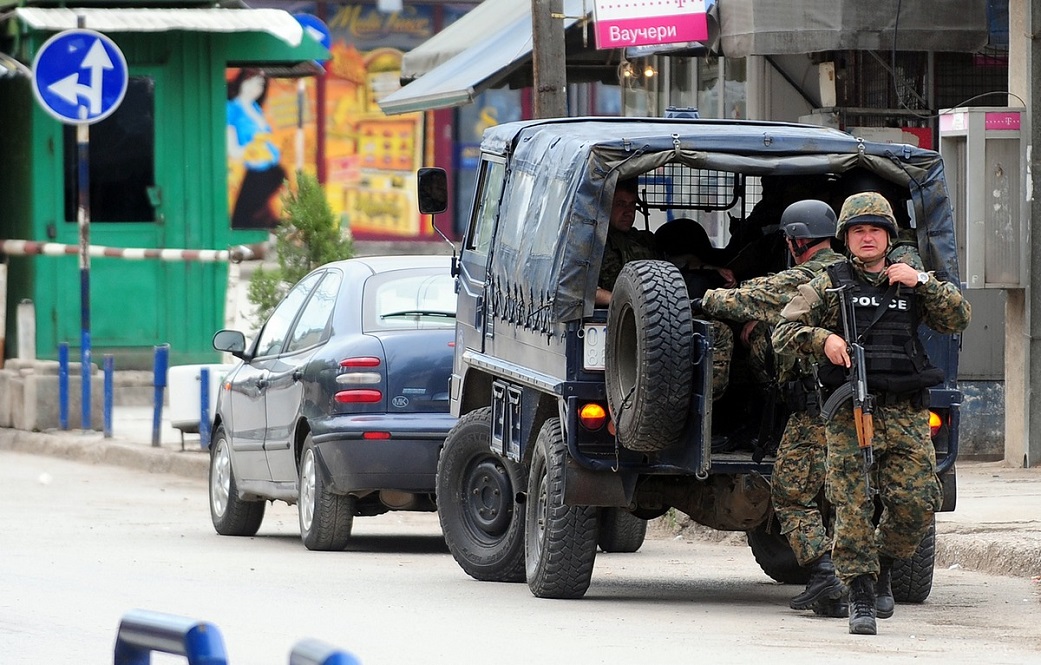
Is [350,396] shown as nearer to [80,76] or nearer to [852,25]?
[852,25]

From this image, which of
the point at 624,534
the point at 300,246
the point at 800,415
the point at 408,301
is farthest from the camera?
the point at 300,246

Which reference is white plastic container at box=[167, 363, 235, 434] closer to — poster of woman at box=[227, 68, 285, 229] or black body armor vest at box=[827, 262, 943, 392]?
black body armor vest at box=[827, 262, 943, 392]

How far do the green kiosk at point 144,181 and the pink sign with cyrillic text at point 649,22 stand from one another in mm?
7688

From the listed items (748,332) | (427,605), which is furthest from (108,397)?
(748,332)

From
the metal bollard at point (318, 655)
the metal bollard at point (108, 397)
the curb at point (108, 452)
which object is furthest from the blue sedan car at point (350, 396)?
the metal bollard at point (318, 655)

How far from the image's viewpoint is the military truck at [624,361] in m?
8.66

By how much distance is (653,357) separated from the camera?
850cm

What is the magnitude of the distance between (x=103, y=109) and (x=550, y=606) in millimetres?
9310

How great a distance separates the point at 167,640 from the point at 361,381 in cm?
727

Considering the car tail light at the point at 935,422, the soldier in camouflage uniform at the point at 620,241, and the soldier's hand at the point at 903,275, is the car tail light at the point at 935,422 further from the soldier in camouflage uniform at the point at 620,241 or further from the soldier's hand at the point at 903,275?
the soldier in camouflage uniform at the point at 620,241

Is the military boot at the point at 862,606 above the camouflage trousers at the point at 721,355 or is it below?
below

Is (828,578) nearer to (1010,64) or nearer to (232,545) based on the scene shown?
(232,545)

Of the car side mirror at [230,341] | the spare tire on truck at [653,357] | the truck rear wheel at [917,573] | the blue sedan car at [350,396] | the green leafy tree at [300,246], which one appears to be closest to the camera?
the spare tire on truck at [653,357]

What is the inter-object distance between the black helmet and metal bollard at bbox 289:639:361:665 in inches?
211
